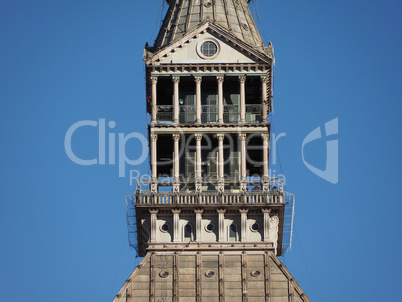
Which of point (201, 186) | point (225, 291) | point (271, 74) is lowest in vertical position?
point (225, 291)

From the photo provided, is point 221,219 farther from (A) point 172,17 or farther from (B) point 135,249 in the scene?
(A) point 172,17

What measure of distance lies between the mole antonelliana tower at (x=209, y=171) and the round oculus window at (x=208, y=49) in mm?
90

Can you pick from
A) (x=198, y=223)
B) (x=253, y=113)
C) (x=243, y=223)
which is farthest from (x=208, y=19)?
(x=243, y=223)

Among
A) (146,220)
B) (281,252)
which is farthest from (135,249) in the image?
(281,252)

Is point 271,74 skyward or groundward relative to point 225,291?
skyward

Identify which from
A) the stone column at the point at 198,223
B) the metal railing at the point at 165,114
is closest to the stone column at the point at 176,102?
the metal railing at the point at 165,114

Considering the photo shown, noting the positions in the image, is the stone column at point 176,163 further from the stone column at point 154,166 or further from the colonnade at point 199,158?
the stone column at point 154,166

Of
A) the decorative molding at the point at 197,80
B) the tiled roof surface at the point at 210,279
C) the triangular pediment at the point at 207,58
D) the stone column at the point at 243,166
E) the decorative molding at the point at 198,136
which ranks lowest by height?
the tiled roof surface at the point at 210,279

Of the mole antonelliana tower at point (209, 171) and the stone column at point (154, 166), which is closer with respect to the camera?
the mole antonelliana tower at point (209, 171)

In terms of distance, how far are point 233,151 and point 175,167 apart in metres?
5.82

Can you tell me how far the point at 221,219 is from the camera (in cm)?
12662

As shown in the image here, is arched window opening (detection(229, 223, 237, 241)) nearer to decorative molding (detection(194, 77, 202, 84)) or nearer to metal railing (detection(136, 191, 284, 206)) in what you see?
metal railing (detection(136, 191, 284, 206))

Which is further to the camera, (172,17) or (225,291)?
(172,17)

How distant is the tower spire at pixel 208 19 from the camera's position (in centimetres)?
13562
